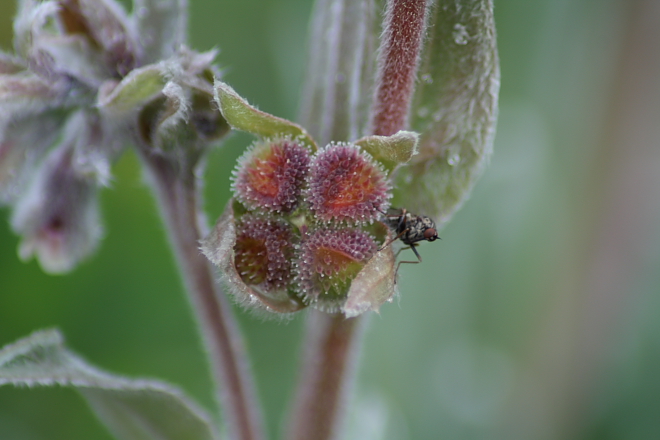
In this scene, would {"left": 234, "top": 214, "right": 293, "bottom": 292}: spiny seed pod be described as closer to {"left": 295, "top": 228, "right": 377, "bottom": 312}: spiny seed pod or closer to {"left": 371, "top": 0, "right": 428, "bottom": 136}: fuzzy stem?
{"left": 295, "top": 228, "right": 377, "bottom": 312}: spiny seed pod

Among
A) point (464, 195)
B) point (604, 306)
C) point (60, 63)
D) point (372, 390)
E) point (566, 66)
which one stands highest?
point (566, 66)

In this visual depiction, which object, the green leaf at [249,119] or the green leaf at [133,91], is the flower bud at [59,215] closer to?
the green leaf at [133,91]

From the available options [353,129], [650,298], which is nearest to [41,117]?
[353,129]

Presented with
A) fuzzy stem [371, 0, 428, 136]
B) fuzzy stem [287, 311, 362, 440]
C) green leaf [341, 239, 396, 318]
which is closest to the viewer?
green leaf [341, 239, 396, 318]

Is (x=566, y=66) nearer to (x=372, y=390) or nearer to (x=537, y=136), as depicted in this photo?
(x=537, y=136)

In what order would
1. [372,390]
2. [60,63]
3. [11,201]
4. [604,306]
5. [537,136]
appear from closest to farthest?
1. [60,63]
2. [11,201]
3. [372,390]
4. [537,136]
5. [604,306]

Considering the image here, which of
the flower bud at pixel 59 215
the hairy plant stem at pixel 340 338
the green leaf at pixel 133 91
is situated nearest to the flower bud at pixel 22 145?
the flower bud at pixel 59 215

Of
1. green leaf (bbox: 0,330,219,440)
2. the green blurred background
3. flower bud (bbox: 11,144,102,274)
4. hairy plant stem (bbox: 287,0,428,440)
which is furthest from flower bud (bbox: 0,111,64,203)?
the green blurred background
